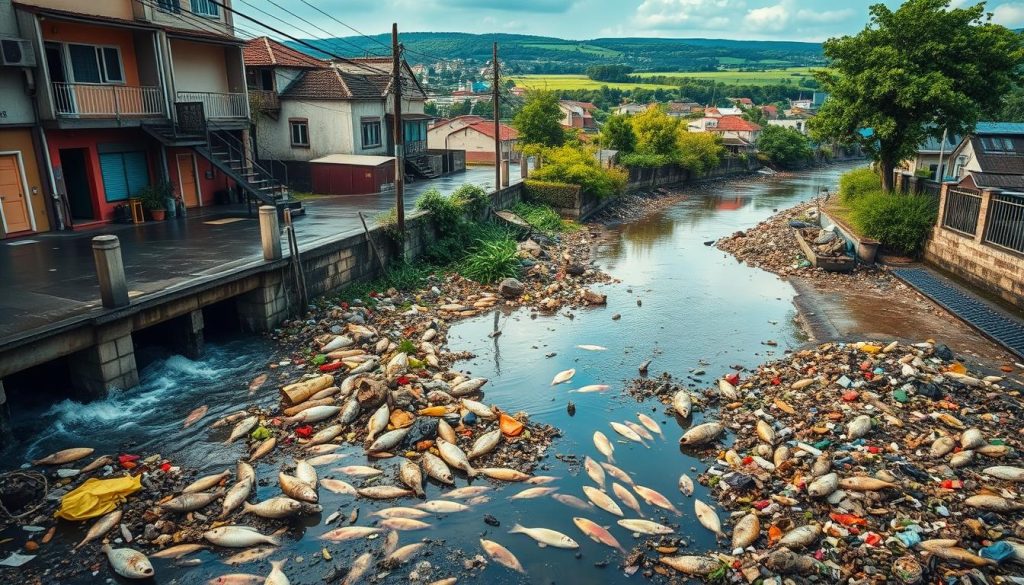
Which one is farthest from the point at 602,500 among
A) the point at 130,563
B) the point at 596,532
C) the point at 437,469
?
the point at 130,563

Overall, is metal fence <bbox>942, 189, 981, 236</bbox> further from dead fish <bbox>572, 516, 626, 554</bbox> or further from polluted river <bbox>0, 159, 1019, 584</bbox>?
dead fish <bbox>572, 516, 626, 554</bbox>

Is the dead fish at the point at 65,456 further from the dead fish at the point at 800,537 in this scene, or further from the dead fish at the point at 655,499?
the dead fish at the point at 800,537

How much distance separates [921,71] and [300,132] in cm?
2561

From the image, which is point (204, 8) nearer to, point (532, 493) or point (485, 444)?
point (485, 444)

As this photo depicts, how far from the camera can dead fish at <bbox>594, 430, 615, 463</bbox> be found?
34.1ft

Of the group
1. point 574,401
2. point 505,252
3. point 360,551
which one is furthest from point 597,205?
point 360,551

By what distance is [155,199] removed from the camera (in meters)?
20.4

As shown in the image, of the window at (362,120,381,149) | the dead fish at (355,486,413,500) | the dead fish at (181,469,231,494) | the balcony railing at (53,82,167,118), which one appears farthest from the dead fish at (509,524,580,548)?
the window at (362,120,381,149)

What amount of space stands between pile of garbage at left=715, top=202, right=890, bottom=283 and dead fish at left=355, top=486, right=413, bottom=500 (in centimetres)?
1664

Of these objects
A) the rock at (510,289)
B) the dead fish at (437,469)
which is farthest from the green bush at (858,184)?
the dead fish at (437,469)

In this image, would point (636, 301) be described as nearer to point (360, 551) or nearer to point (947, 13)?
point (360, 551)

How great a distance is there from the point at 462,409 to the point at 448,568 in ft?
13.3

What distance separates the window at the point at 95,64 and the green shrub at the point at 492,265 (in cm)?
1212

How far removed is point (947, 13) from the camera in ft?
71.5
